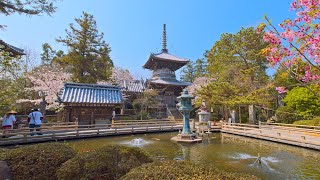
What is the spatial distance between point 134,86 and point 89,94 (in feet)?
40.4

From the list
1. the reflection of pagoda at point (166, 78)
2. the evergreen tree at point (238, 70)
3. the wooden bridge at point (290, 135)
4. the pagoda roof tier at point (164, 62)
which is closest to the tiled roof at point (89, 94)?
the evergreen tree at point (238, 70)

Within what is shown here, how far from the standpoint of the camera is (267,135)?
14867mm

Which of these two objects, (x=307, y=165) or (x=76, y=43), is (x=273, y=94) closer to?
(x=307, y=165)

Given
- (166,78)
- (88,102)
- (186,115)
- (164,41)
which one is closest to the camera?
(186,115)

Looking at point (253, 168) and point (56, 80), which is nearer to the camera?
point (253, 168)

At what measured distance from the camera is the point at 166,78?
36.1 m

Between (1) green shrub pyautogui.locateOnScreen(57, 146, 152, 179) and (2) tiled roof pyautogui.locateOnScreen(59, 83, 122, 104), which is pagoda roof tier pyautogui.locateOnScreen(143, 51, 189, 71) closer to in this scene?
(2) tiled roof pyautogui.locateOnScreen(59, 83, 122, 104)

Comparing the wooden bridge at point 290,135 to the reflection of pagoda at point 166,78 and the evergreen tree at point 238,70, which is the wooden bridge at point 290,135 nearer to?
the evergreen tree at point 238,70

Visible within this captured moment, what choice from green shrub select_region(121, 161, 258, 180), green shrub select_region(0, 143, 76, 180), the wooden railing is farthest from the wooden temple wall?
green shrub select_region(121, 161, 258, 180)

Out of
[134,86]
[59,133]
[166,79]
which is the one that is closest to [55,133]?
[59,133]

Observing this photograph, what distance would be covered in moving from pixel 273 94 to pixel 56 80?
27.4m

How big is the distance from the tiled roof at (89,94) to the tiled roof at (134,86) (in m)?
8.42

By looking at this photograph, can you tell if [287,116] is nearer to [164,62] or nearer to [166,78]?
[166,78]

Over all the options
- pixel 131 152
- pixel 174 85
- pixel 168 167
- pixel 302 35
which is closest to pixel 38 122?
pixel 131 152
